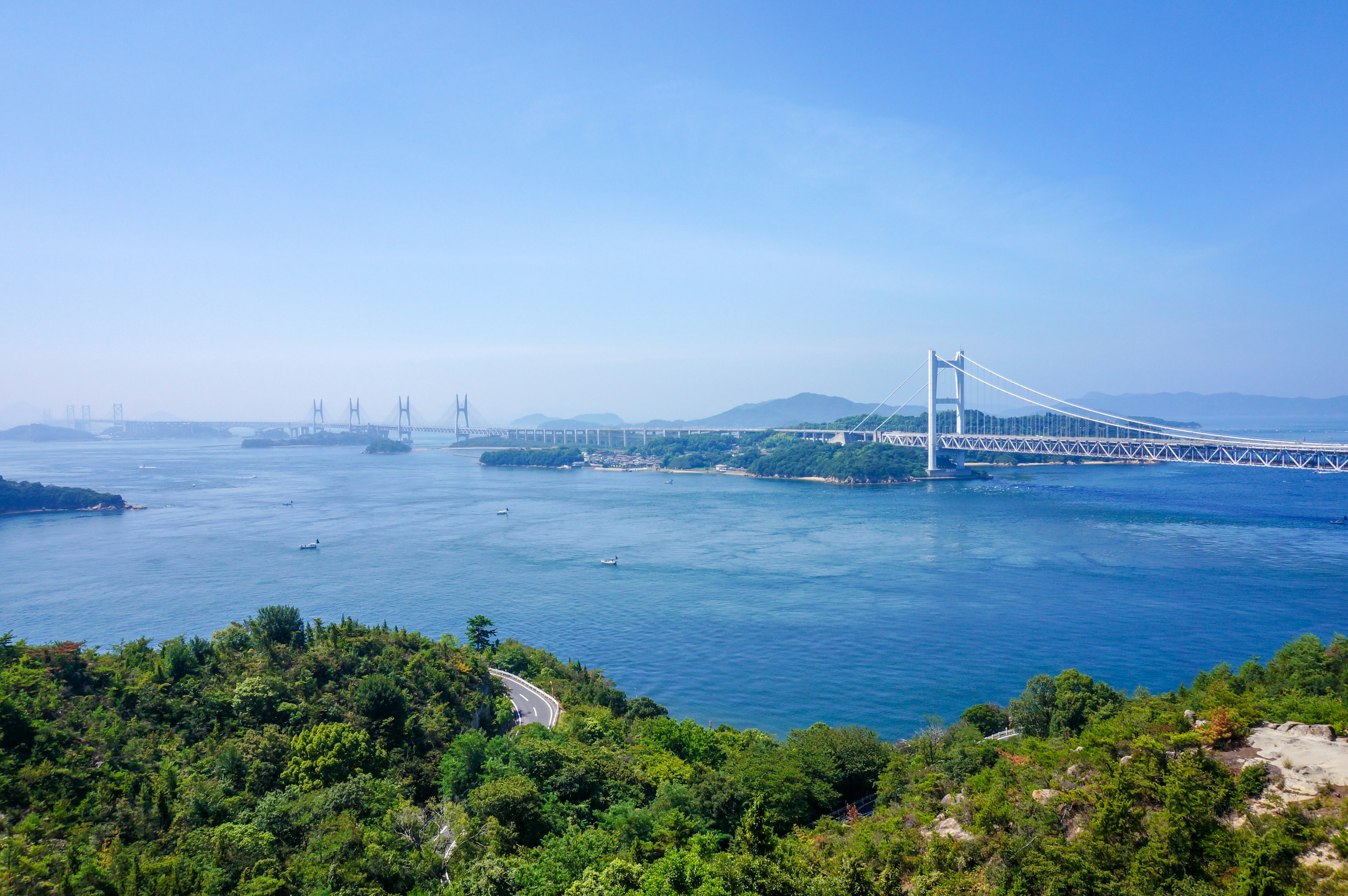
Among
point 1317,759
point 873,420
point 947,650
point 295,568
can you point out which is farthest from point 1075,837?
point 873,420

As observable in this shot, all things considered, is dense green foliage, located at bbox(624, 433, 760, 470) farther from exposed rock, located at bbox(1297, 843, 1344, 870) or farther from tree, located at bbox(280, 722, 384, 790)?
exposed rock, located at bbox(1297, 843, 1344, 870)

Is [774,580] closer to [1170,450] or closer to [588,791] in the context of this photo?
[588,791]

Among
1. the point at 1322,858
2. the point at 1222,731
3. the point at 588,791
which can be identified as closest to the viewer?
the point at 1322,858

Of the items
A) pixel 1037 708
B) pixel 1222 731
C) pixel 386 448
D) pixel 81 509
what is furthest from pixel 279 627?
pixel 386 448

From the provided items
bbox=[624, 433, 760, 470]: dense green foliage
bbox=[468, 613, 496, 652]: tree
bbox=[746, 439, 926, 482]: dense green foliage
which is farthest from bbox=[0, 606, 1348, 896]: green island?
bbox=[624, 433, 760, 470]: dense green foliage

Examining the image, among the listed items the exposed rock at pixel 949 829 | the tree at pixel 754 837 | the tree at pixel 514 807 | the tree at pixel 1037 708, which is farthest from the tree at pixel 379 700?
the tree at pixel 1037 708

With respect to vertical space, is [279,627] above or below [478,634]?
above
